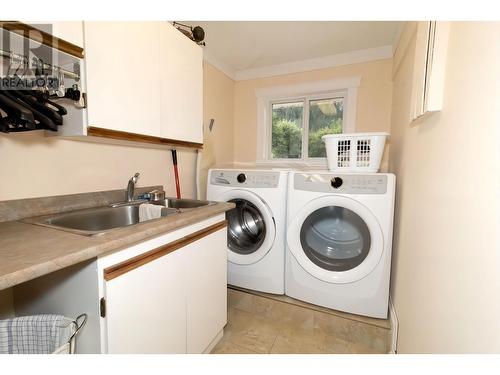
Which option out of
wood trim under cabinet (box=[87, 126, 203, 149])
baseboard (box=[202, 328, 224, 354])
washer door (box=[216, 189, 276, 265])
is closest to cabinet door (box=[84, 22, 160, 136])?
wood trim under cabinet (box=[87, 126, 203, 149])

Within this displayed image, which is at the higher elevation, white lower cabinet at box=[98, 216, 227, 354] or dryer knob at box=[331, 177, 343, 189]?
dryer knob at box=[331, 177, 343, 189]

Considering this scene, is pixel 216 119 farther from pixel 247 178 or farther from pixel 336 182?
pixel 336 182

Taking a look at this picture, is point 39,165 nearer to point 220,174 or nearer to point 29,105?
point 29,105

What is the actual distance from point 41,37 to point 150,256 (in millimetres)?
Answer: 893

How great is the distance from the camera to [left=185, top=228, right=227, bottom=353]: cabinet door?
46.0 inches

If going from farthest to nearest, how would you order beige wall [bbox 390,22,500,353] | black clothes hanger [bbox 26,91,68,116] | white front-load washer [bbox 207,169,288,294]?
1. white front-load washer [bbox 207,169,288,294]
2. black clothes hanger [bbox 26,91,68,116]
3. beige wall [bbox 390,22,500,353]

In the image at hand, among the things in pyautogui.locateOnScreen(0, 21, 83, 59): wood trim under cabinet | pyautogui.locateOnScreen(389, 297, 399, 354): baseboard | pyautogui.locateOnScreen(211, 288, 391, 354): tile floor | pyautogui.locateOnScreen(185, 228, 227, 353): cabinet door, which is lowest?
pyautogui.locateOnScreen(211, 288, 391, 354): tile floor

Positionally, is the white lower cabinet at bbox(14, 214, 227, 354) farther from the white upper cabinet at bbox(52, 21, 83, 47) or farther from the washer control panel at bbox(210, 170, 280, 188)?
the white upper cabinet at bbox(52, 21, 83, 47)

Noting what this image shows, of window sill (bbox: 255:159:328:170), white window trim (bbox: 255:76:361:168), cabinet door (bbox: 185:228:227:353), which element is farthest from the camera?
window sill (bbox: 255:159:328:170)

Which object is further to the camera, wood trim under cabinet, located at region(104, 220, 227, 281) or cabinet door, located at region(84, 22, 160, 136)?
cabinet door, located at region(84, 22, 160, 136)

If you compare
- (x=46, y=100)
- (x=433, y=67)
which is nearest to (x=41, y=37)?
(x=46, y=100)

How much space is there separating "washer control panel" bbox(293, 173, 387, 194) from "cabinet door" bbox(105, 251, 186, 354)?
3.36ft

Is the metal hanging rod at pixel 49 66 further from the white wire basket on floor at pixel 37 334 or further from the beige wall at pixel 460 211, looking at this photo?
the beige wall at pixel 460 211
